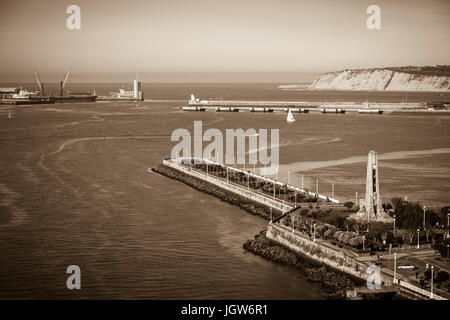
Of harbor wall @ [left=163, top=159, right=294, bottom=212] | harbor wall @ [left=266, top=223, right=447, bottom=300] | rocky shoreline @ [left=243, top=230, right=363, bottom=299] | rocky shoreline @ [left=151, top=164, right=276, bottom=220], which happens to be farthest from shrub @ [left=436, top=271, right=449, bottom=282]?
rocky shoreline @ [left=151, top=164, right=276, bottom=220]

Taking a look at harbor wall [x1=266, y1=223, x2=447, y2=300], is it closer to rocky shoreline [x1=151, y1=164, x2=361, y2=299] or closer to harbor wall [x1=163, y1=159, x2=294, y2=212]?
rocky shoreline [x1=151, y1=164, x2=361, y2=299]

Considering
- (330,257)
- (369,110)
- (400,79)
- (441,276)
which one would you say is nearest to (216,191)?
(330,257)

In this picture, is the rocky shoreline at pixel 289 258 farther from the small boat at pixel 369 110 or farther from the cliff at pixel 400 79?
the cliff at pixel 400 79

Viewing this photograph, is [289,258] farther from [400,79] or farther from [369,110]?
[400,79]

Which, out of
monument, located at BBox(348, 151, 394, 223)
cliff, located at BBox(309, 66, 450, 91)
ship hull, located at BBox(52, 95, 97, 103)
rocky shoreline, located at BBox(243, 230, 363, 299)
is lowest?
rocky shoreline, located at BBox(243, 230, 363, 299)

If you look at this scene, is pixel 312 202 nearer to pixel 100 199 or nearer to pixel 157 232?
pixel 157 232

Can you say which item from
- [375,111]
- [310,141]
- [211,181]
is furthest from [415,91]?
[211,181]
